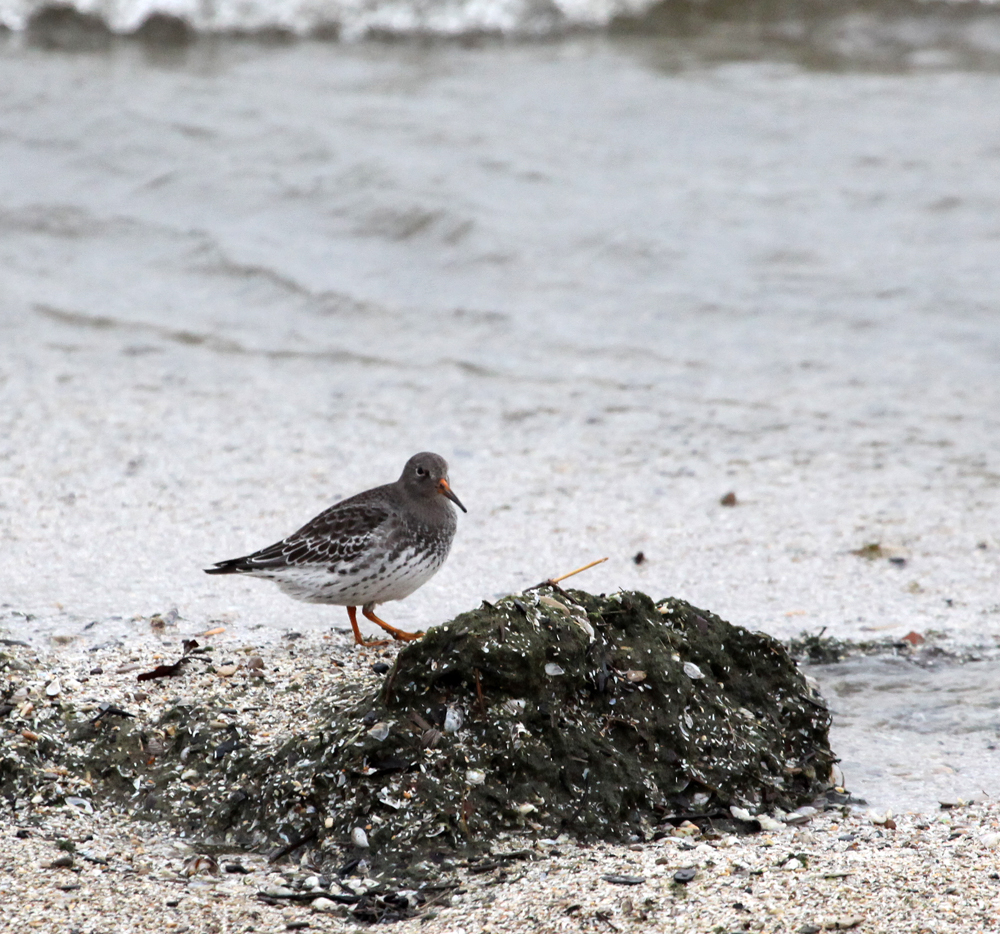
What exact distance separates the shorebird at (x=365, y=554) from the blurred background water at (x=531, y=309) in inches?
10.4

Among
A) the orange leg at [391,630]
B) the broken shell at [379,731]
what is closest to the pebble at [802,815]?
the broken shell at [379,731]

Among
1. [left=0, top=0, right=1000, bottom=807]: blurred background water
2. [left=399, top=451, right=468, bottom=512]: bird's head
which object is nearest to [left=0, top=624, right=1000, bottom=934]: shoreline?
[left=0, top=0, right=1000, bottom=807]: blurred background water

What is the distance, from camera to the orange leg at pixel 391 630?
4930 mm

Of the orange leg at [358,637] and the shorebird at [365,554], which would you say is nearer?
the orange leg at [358,637]

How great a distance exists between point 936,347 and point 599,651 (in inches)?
224

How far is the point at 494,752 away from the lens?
3.48 metres

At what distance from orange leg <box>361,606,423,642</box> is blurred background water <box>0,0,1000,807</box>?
8.9 inches

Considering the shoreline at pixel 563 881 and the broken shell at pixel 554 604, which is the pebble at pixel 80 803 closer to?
→ the shoreline at pixel 563 881

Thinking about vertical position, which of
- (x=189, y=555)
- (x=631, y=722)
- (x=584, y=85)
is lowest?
(x=189, y=555)

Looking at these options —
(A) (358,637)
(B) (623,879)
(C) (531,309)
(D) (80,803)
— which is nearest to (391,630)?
(A) (358,637)

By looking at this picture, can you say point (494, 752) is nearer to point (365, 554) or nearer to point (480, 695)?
point (480, 695)

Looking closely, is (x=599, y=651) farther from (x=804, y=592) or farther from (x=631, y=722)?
(x=804, y=592)

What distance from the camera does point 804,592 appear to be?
18.3 feet

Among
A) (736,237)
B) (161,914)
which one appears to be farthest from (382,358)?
(161,914)
